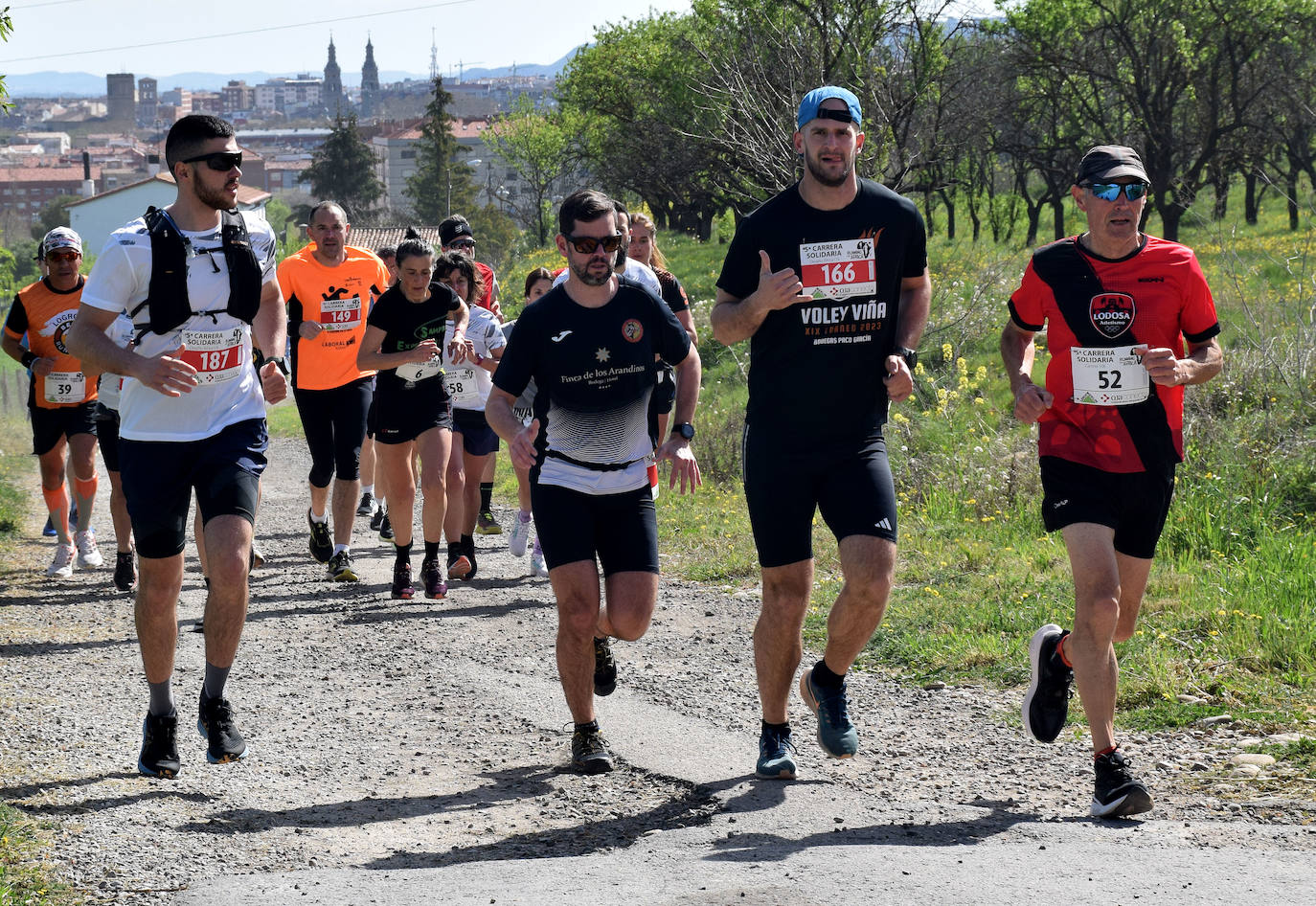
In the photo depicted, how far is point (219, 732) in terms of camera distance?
18.0 feet

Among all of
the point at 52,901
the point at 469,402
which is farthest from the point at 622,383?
the point at 469,402

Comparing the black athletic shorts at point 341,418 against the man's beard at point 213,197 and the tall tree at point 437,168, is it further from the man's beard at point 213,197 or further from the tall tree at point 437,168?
the tall tree at point 437,168

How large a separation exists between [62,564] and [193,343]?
6.13 metres

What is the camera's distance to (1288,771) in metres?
5.20

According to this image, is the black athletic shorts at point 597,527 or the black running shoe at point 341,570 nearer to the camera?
the black athletic shorts at point 597,527

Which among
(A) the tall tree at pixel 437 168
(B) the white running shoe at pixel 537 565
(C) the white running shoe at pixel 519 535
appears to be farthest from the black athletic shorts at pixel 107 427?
(A) the tall tree at pixel 437 168

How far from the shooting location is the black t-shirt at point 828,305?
5.21m

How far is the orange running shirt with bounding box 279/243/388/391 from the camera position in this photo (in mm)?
9680

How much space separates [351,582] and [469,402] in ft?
4.94

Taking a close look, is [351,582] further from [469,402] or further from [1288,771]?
[1288,771]

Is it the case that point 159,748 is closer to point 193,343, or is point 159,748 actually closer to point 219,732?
point 219,732

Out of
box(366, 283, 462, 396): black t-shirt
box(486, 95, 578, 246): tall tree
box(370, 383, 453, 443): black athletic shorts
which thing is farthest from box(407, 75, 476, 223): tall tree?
box(370, 383, 453, 443): black athletic shorts

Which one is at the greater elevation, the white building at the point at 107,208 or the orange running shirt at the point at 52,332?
the white building at the point at 107,208

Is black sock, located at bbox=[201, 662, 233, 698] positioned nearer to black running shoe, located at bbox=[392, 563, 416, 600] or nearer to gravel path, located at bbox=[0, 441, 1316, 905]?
gravel path, located at bbox=[0, 441, 1316, 905]
